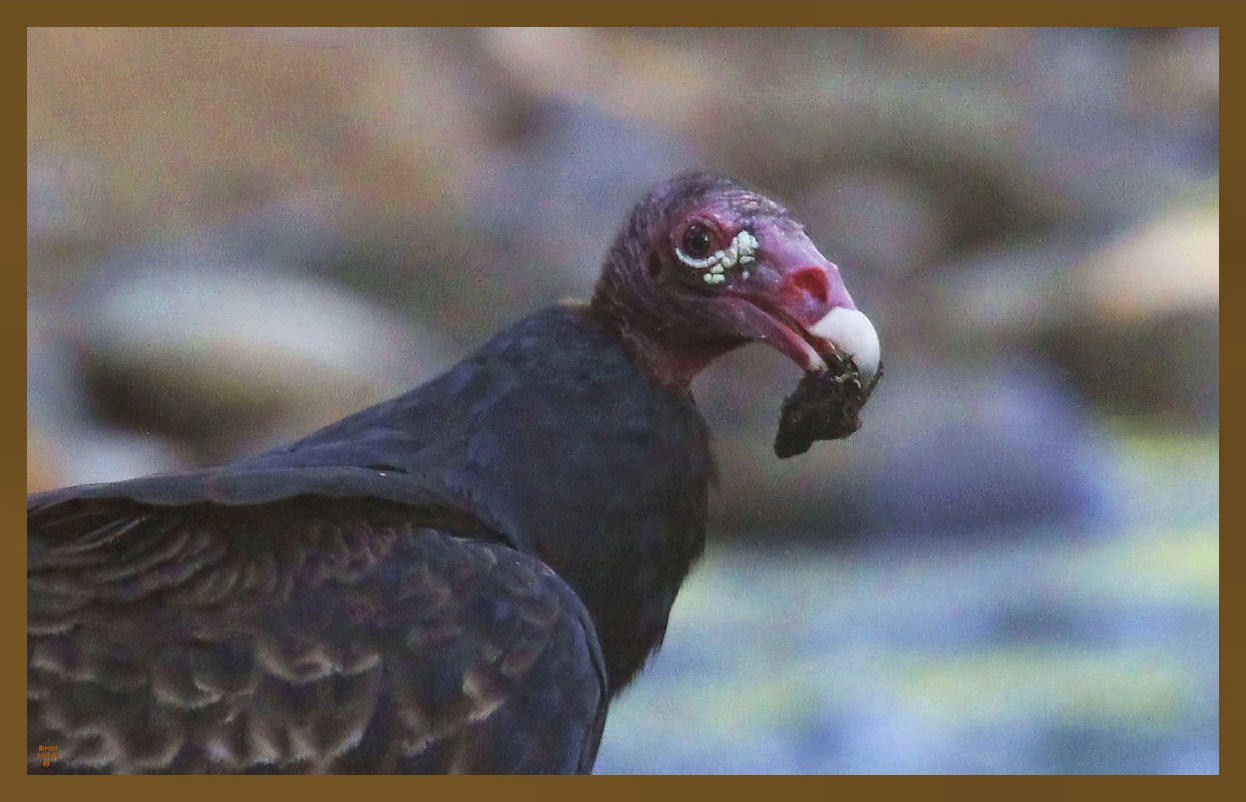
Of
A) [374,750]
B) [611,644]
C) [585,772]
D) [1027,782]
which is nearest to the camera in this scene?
[374,750]

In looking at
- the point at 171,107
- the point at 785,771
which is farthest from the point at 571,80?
the point at 785,771

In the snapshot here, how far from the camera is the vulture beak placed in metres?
2.55

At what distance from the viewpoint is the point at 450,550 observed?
239 centimetres

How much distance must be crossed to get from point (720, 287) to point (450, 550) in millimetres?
710

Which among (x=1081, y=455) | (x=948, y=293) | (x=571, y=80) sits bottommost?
(x=1081, y=455)

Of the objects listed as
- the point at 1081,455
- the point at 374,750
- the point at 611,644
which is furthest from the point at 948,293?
the point at 374,750

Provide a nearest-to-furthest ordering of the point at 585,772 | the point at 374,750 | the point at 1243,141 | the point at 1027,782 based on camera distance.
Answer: the point at 374,750, the point at 585,772, the point at 1027,782, the point at 1243,141

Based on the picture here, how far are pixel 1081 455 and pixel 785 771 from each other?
1.06m

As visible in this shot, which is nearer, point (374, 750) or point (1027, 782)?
point (374, 750)

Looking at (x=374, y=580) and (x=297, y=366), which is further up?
(x=297, y=366)

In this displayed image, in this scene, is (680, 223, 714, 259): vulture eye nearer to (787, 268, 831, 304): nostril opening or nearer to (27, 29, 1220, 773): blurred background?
(787, 268, 831, 304): nostril opening

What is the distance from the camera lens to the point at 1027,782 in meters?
3.00

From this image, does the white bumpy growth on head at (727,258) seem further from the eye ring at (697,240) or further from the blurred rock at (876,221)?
the blurred rock at (876,221)

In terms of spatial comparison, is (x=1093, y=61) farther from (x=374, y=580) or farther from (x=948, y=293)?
(x=374, y=580)
